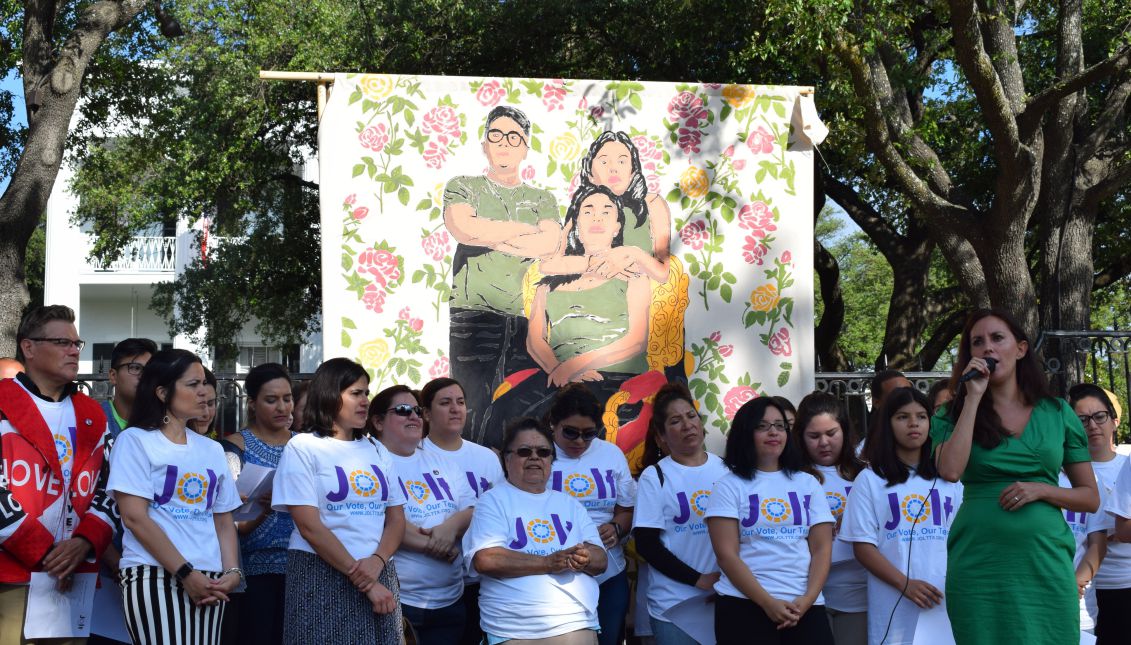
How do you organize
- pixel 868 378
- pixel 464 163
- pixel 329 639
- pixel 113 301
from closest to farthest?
pixel 329 639, pixel 464 163, pixel 868 378, pixel 113 301

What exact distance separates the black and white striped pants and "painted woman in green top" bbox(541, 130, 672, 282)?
11.0ft

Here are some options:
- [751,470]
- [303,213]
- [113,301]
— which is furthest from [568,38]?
[113,301]

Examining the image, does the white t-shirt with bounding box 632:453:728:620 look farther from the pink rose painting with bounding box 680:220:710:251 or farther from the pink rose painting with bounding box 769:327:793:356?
the pink rose painting with bounding box 680:220:710:251

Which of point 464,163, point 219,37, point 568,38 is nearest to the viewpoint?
point 464,163

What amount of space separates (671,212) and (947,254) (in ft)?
21.2

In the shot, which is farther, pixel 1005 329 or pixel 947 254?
pixel 947 254

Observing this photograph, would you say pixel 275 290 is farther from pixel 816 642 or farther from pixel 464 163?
pixel 816 642

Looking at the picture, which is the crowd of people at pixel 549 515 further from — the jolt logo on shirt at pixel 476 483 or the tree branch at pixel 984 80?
the tree branch at pixel 984 80

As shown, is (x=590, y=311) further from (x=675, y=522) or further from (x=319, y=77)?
(x=319, y=77)

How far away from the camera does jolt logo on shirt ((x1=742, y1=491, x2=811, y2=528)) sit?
482 cm

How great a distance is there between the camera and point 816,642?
470 centimetres

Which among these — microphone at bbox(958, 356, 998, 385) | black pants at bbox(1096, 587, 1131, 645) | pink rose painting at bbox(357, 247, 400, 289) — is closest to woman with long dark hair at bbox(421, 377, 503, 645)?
pink rose painting at bbox(357, 247, 400, 289)

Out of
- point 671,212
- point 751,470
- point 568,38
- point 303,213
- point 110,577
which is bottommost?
point 110,577

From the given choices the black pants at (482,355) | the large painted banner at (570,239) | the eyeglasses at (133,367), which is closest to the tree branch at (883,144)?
the large painted banner at (570,239)
